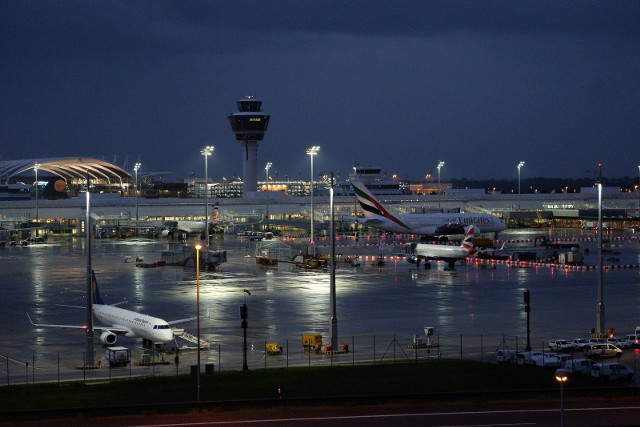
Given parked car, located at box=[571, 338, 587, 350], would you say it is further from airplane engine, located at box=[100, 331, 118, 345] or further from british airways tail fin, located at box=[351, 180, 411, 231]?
british airways tail fin, located at box=[351, 180, 411, 231]

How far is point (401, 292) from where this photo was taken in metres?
69.2

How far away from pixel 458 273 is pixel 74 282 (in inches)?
1275

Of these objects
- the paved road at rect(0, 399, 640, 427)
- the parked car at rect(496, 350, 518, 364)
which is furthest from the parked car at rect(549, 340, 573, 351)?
the paved road at rect(0, 399, 640, 427)

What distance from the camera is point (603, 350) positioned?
1688 inches

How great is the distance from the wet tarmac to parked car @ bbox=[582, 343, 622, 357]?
583mm

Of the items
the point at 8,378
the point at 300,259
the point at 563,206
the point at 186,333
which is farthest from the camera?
the point at 563,206

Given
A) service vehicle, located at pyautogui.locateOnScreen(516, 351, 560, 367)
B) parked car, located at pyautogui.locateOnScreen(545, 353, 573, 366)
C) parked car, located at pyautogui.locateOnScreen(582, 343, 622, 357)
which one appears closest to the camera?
service vehicle, located at pyautogui.locateOnScreen(516, 351, 560, 367)

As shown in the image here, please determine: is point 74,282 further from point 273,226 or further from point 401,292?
point 273,226

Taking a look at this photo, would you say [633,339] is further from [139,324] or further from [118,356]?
[118,356]

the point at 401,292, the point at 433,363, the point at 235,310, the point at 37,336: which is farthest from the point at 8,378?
the point at 401,292

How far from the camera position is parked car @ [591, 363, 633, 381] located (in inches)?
1484

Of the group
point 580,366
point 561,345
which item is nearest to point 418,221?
point 561,345

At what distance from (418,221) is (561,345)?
8236 centimetres

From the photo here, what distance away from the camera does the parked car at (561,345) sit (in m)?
44.2
